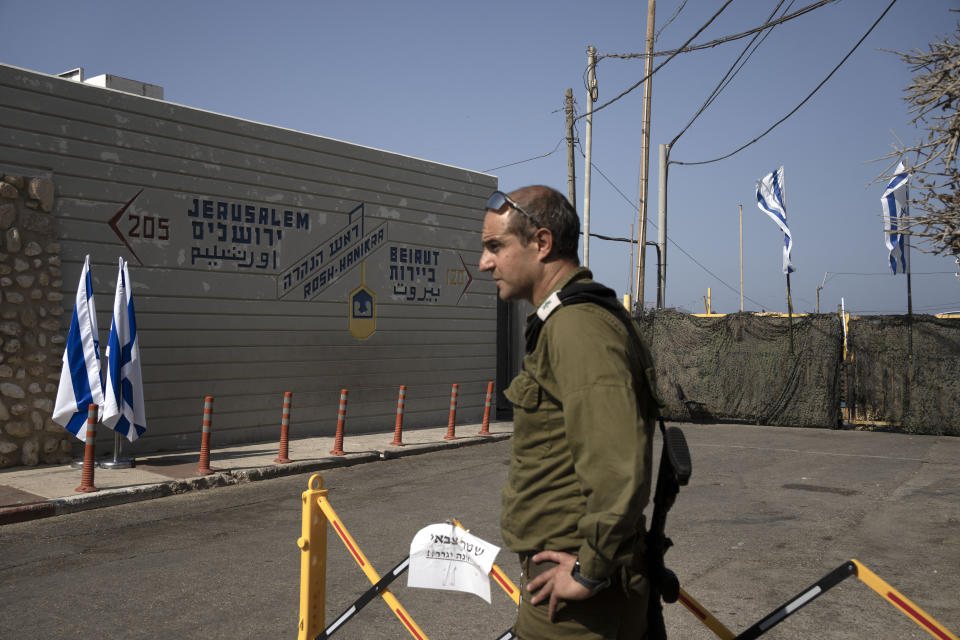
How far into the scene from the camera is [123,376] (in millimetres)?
10266

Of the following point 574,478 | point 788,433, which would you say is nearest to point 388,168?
point 788,433

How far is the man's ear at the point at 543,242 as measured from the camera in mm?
2420

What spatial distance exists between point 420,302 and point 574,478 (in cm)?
1487

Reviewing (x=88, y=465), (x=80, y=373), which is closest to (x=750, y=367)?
(x=80, y=373)

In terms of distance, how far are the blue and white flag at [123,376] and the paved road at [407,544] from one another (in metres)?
1.26

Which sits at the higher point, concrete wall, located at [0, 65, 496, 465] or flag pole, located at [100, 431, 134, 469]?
concrete wall, located at [0, 65, 496, 465]

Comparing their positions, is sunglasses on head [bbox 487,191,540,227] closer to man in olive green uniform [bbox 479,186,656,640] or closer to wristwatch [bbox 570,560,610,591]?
man in olive green uniform [bbox 479,186,656,640]

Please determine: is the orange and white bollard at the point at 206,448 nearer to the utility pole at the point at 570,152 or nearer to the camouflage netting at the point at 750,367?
the camouflage netting at the point at 750,367

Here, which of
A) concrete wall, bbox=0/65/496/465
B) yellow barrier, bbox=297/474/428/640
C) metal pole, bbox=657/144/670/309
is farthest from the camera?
metal pole, bbox=657/144/670/309

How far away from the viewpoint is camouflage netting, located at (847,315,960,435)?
1638 centimetres

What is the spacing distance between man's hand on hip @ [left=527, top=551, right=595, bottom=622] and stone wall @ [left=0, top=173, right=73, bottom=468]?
33.2ft

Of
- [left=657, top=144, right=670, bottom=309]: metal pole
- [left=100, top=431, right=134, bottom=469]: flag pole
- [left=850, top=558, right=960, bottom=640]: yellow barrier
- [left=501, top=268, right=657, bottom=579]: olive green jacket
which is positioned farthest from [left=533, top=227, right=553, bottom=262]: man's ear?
[left=657, top=144, right=670, bottom=309]: metal pole

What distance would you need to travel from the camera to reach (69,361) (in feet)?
33.1

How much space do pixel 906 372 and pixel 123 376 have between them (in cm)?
1445
